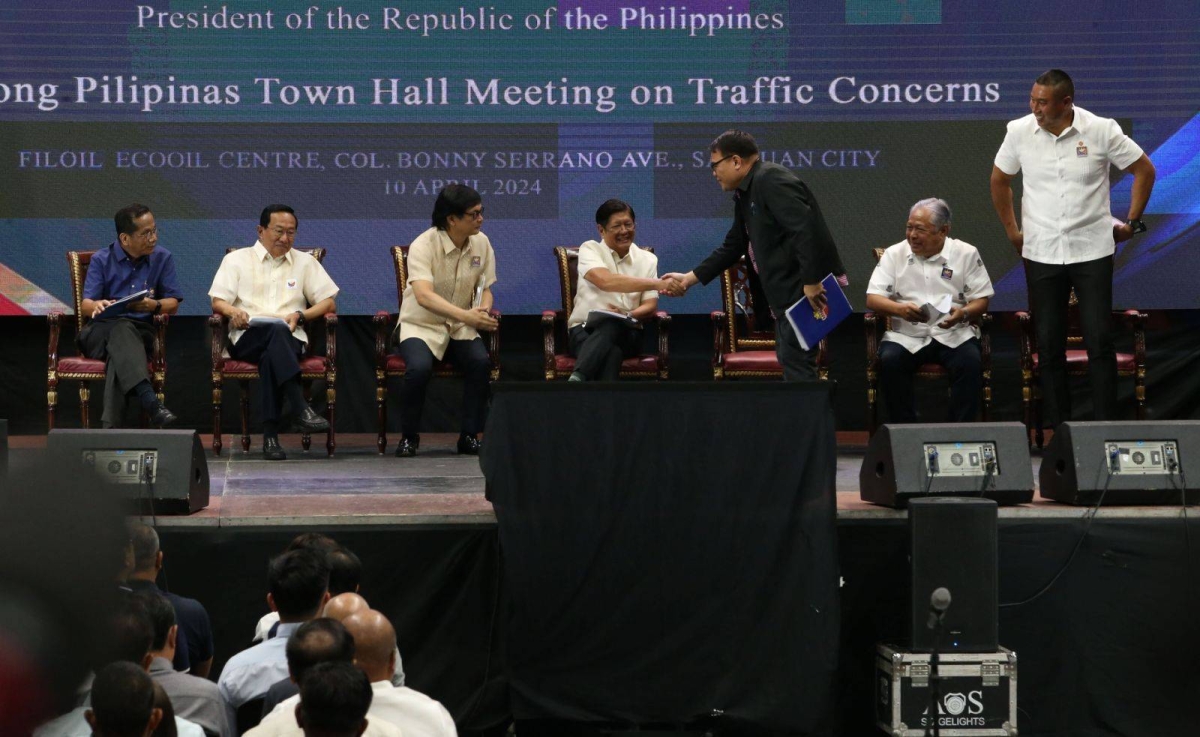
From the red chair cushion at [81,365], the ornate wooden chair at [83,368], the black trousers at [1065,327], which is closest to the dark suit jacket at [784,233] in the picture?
the black trousers at [1065,327]

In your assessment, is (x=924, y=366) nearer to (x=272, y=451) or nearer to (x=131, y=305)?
(x=272, y=451)

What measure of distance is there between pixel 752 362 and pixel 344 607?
138 inches

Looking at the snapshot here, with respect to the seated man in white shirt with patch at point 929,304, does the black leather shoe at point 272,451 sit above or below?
below

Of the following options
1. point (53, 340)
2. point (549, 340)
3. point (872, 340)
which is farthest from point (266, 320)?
point (872, 340)

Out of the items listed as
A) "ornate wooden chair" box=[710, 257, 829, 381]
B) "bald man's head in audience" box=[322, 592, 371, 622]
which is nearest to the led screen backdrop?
Answer: "ornate wooden chair" box=[710, 257, 829, 381]

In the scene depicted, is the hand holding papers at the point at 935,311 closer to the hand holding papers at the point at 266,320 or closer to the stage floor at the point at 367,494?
the stage floor at the point at 367,494

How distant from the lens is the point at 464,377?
584 cm

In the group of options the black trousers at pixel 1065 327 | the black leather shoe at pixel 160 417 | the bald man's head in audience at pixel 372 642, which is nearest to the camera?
the bald man's head in audience at pixel 372 642

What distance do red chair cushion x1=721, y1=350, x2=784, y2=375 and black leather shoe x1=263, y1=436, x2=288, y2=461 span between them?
6.29 feet

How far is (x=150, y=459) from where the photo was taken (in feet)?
11.6

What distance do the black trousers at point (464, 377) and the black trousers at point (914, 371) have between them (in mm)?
1709

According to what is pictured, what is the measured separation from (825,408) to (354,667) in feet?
5.80

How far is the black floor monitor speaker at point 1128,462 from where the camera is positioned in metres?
3.72

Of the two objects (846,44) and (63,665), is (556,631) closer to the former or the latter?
(63,665)
